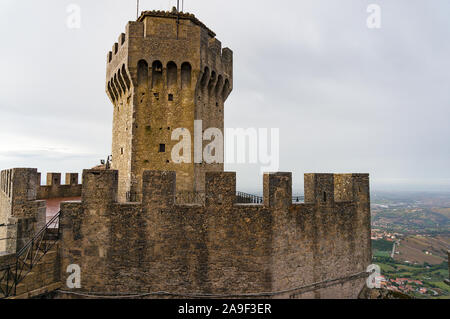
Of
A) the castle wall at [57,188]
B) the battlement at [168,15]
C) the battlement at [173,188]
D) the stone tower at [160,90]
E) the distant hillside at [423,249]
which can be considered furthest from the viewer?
the distant hillside at [423,249]

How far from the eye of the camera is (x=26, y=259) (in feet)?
22.9

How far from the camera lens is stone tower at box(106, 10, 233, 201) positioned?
1099 centimetres

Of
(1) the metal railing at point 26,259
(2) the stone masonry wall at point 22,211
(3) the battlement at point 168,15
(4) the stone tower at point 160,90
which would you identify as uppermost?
(3) the battlement at point 168,15

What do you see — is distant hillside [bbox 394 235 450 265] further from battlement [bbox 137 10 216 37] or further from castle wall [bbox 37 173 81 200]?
castle wall [bbox 37 173 81 200]

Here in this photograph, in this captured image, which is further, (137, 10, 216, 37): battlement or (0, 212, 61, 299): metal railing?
(137, 10, 216, 37): battlement

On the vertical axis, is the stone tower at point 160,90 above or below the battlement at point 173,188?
above

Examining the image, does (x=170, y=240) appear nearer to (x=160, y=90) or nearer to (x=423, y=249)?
(x=160, y=90)

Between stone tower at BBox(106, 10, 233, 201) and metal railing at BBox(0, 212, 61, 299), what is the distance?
148 inches

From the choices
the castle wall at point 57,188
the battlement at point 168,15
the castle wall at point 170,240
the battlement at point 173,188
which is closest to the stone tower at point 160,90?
the battlement at point 168,15

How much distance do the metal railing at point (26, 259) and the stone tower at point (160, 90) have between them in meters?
3.77

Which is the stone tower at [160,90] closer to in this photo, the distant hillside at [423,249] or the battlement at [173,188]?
the battlement at [173,188]

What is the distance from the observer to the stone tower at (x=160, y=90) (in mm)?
10992

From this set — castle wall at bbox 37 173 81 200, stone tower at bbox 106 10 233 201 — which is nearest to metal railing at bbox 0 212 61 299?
stone tower at bbox 106 10 233 201
